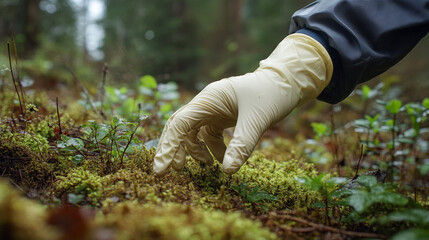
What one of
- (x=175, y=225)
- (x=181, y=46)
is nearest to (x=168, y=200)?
(x=175, y=225)

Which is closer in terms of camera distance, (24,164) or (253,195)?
(253,195)

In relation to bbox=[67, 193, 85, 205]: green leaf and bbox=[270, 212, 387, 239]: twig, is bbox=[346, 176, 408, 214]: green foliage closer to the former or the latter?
bbox=[270, 212, 387, 239]: twig

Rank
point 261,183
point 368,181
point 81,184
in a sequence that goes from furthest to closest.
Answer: point 261,183
point 81,184
point 368,181

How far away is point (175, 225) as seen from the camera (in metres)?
0.97

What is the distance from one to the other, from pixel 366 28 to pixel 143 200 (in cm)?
185

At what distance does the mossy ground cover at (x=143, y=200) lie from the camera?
82cm

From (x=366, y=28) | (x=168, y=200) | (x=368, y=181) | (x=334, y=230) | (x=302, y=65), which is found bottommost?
(x=334, y=230)

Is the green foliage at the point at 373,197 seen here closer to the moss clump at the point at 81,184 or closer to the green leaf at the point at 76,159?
the moss clump at the point at 81,184

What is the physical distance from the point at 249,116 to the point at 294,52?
2.05 feet

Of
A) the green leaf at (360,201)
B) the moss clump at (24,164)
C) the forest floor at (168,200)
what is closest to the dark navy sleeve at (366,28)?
the forest floor at (168,200)

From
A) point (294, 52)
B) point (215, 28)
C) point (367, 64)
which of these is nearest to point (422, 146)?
point (367, 64)

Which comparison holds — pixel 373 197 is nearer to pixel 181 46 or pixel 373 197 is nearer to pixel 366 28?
pixel 366 28

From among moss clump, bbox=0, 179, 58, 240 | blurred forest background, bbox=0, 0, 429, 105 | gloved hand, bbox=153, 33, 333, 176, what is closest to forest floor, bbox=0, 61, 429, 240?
moss clump, bbox=0, 179, 58, 240

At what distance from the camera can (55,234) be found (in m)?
0.75
